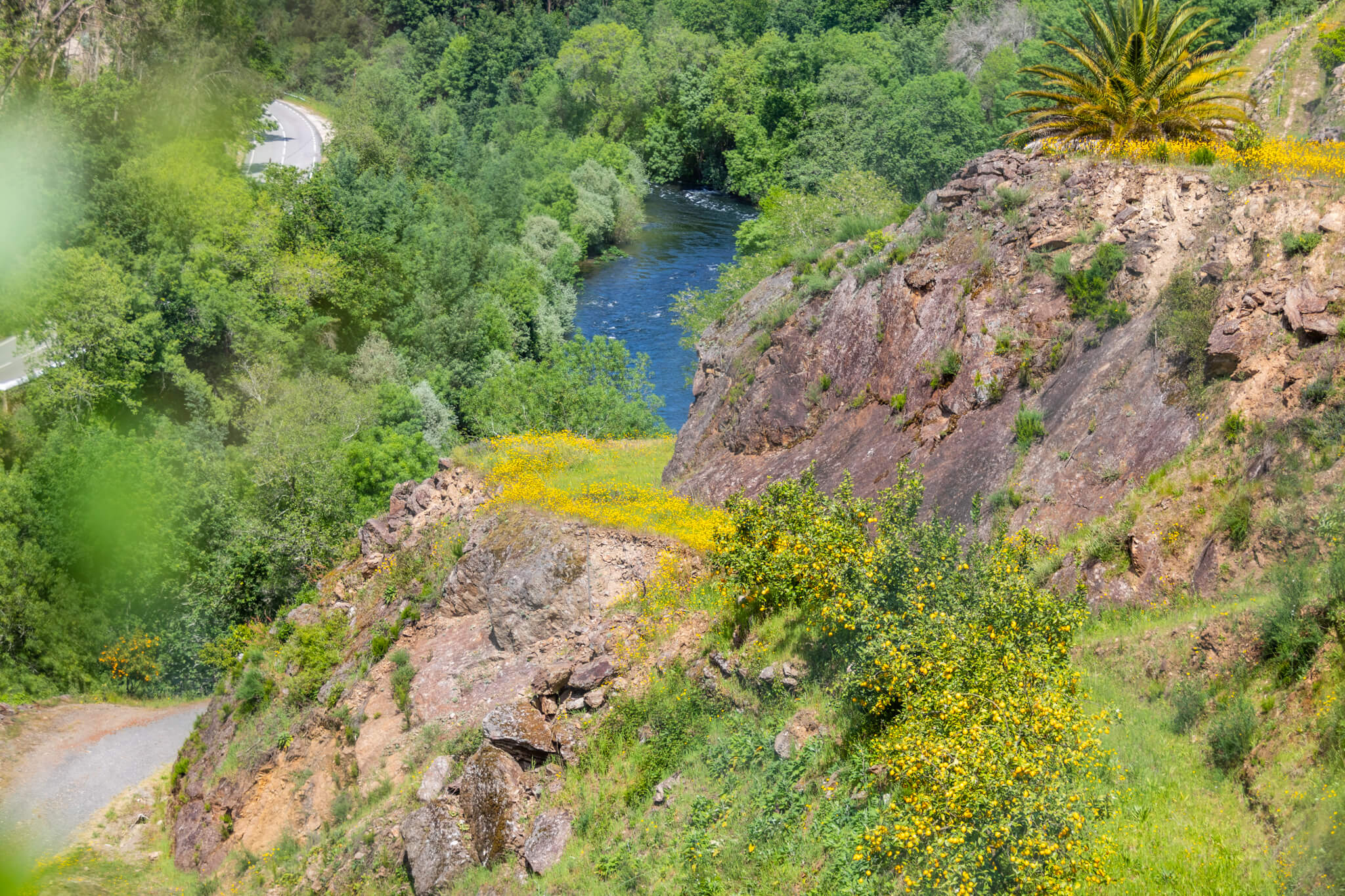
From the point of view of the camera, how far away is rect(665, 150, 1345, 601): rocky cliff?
13.9 meters

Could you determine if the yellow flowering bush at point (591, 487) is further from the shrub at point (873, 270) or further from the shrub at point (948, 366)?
the shrub at point (873, 270)

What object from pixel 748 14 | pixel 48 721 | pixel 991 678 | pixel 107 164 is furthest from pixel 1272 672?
pixel 748 14

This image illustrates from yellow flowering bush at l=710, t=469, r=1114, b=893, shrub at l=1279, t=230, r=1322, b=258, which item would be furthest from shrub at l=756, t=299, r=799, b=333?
shrub at l=1279, t=230, r=1322, b=258

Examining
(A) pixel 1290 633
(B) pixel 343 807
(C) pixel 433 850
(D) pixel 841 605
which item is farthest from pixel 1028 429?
(B) pixel 343 807

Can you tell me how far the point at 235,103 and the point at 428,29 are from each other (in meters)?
49.5

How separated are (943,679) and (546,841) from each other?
7.16m

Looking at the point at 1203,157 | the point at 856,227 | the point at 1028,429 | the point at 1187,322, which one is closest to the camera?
the point at 1187,322

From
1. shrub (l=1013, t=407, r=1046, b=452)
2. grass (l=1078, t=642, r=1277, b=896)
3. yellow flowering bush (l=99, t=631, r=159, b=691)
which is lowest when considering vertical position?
yellow flowering bush (l=99, t=631, r=159, b=691)

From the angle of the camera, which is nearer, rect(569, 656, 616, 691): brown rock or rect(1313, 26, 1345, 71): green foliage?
rect(569, 656, 616, 691): brown rock

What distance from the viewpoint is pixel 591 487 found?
21438 mm

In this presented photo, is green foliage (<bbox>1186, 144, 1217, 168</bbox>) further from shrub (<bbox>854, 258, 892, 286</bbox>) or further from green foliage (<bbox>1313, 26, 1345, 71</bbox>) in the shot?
green foliage (<bbox>1313, 26, 1345, 71</bbox>)

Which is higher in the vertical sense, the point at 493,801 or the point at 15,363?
the point at 493,801

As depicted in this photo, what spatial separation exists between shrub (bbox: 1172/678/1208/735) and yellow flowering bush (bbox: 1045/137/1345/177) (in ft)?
28.3

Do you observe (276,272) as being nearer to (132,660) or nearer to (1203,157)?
(132,660)
